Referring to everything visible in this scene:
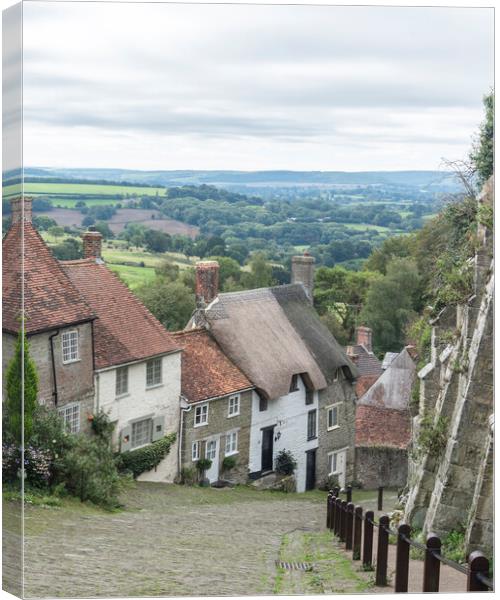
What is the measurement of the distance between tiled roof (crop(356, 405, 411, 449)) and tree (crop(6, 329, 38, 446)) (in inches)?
157

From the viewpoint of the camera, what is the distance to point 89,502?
1068cm

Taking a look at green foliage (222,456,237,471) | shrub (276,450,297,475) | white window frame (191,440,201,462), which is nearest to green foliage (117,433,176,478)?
white window frame (191,440,201,462)

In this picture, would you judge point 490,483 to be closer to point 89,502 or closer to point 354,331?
point 354,331

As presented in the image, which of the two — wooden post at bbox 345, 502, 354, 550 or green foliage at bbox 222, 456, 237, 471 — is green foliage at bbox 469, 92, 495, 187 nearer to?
wooden post at bbox 345, 502, 354, 550

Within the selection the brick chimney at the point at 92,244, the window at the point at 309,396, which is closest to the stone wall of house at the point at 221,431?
the window at the point at 309,396

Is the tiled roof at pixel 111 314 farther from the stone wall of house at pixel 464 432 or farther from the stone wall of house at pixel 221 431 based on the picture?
the stone wall of house at pixel 464 432

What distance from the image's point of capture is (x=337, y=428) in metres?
12.5

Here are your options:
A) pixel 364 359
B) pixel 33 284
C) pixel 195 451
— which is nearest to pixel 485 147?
pixel 364 359

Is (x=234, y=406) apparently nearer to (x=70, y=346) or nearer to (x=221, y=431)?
(x=221, y=431)

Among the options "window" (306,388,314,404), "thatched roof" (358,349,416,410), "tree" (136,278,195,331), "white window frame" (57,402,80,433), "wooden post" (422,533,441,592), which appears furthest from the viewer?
"thatched roof" (358,349,416,410)

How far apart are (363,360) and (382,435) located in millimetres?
1133

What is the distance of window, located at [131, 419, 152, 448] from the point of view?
10.7 meters

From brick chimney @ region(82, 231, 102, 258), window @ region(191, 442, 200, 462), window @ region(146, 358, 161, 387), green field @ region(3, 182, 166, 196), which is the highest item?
green field @ region(3, 182, 166, 196)

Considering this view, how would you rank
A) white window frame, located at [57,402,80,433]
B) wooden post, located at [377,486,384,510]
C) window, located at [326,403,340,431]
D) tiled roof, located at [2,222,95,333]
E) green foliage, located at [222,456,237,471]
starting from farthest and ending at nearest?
wooden post, located at [377,486,384,510]
window, located at [326,403,340,431]
green foliage, located at [222,456,237,471]
white window frame, located at [57,402,80,433]
tiled roof, located at [2,222,95,333]
